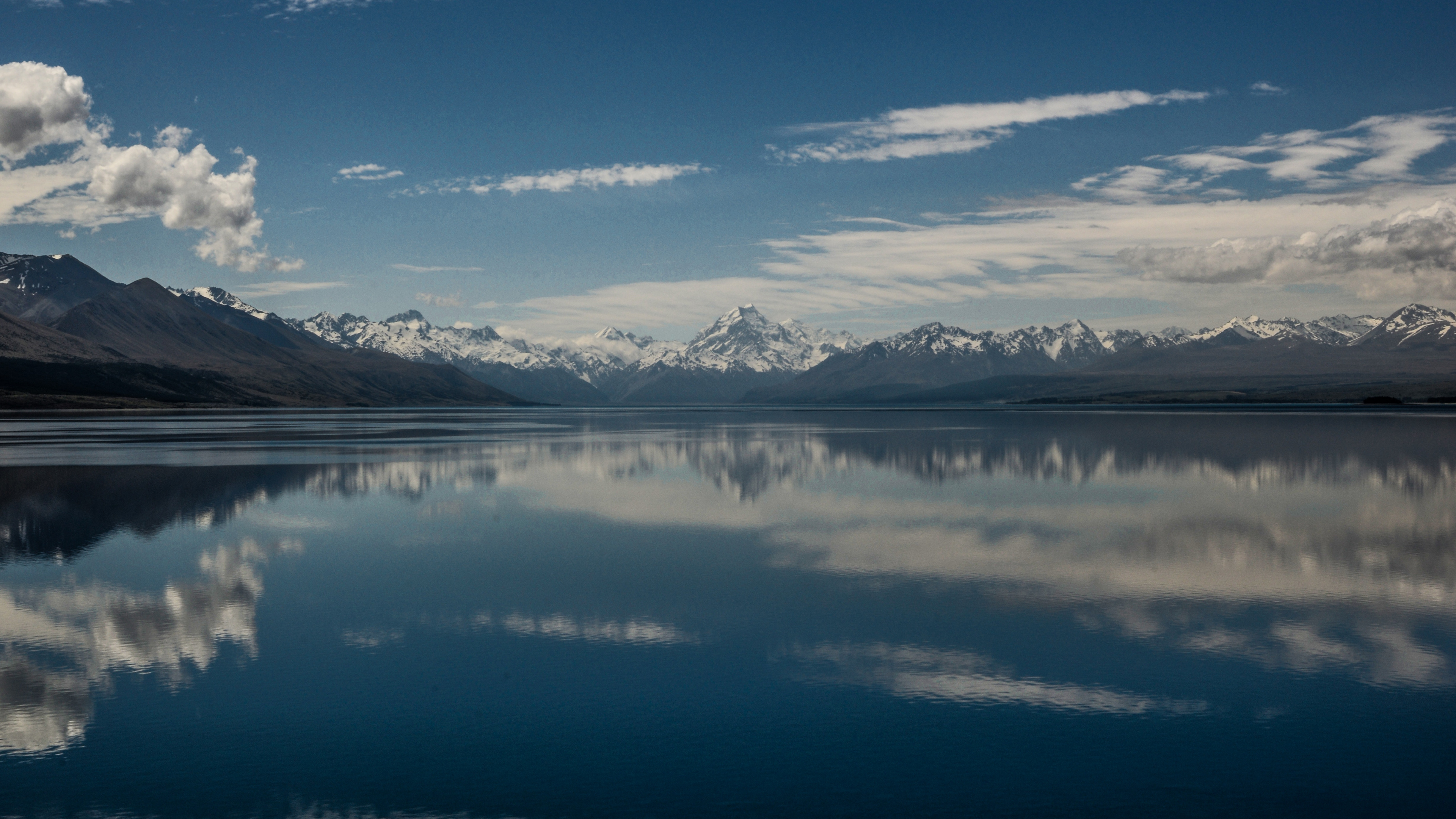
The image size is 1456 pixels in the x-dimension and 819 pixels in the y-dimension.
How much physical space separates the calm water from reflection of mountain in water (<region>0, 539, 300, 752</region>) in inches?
5.1

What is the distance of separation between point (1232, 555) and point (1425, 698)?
15.3m

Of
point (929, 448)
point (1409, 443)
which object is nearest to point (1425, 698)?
point (929, 448)

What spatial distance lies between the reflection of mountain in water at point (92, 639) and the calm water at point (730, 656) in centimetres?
13

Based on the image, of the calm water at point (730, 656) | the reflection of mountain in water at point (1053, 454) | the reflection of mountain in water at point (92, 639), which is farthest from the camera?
the reflection of mountain in water at point (1053, 454)

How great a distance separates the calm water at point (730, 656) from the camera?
14367 millimetres

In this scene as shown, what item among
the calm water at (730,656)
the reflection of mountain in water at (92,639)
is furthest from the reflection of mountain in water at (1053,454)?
the reflection of mountain in water at (92,639)

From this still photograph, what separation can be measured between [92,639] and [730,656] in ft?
51.7

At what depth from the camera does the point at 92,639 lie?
22531 mm

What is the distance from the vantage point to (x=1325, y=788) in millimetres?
14117

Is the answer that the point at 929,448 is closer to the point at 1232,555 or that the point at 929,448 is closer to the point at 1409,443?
the point at 1409,443

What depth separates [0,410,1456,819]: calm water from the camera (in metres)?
14.4

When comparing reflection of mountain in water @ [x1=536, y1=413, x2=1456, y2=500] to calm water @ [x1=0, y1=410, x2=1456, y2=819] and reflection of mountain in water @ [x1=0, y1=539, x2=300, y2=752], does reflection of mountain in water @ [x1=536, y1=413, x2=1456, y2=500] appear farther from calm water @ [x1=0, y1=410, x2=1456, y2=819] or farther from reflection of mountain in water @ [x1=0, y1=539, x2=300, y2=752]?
reflection of mountain in water @ [x1=0, y1=539, x2=300, y2=752]

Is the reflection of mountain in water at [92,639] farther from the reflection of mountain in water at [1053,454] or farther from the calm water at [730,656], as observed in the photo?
the reflection of mountain in water at [1053,454]

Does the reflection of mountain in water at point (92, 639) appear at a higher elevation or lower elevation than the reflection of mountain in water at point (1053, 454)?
higher
